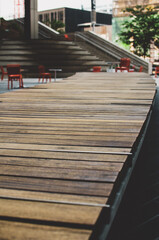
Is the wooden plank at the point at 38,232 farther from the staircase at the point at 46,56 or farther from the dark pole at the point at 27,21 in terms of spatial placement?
the dark pole at the point at 27,21

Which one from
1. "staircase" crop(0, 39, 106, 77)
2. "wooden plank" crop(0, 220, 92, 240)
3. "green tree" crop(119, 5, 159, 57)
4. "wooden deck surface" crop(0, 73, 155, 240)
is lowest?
"wooden plank" crop(0, 220, 92, 240)

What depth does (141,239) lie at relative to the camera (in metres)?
1.85

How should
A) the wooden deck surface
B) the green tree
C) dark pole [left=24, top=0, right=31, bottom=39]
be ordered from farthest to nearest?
the green tree < dark pole [left=24, top=0, right=31, bottom=39] < the wooden deck surface

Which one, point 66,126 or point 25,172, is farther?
point 66,126

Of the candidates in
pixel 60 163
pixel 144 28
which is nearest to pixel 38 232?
pixel 60 163

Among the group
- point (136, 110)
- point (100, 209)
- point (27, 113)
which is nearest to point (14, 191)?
point (100, 209)

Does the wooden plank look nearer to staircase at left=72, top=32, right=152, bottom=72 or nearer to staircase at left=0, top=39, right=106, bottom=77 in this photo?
staircase at left=0, top=39, right=106, bottom=77

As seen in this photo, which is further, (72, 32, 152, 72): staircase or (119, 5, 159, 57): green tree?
(119, 5, 159, 57): green tree

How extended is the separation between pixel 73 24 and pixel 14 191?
4955 centimetres

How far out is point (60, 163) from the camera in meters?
1.74

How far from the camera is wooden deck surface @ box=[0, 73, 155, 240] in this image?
1141mm

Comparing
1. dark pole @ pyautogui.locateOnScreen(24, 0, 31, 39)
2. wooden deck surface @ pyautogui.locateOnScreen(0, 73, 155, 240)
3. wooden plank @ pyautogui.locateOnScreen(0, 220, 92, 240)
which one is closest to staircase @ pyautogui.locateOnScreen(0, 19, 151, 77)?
dark pole @ pyautogui.locateOnScreen(24, 0, 31, 39)

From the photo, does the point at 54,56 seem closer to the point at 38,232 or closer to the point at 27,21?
the point at 27,21

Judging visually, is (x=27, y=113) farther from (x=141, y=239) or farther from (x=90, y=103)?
(x=141, y=239)
